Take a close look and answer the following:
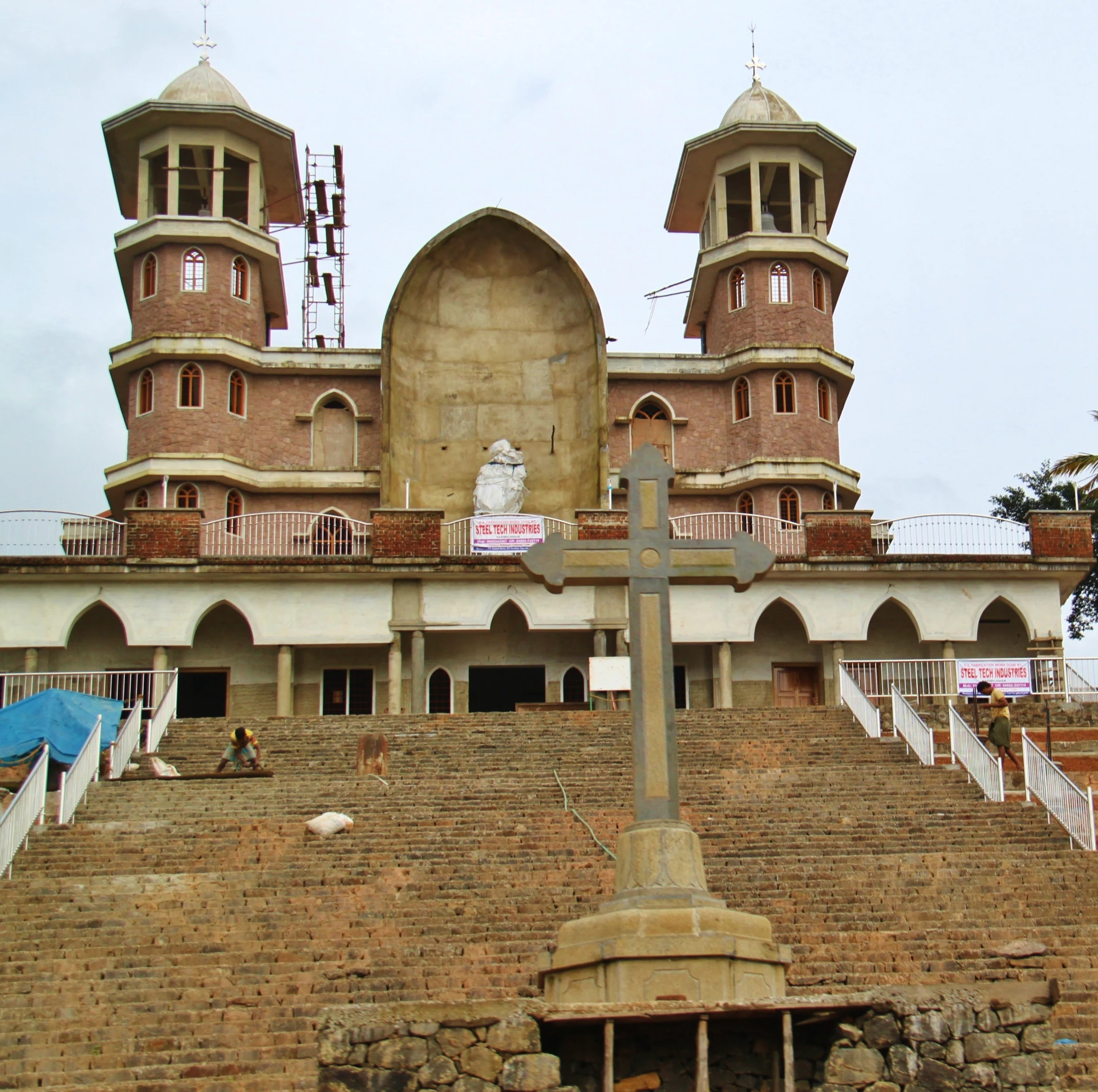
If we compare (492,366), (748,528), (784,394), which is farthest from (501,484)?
(784,394)

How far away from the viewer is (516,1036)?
34.7 feet

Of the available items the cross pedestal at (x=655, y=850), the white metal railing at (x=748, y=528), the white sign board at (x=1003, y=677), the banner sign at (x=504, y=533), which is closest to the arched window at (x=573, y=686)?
the banner sign at (x=504, y=533)

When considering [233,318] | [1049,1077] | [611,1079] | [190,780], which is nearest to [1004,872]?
[1049,1077]

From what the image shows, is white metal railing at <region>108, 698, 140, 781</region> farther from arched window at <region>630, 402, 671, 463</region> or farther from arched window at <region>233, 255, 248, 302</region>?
arched window at <region>630, 402, 671, 463</region>

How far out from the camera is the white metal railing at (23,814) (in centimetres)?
1920

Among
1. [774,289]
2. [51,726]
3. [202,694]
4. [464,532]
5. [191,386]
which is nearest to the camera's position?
[51,726]

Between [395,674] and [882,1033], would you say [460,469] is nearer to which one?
[395,674]

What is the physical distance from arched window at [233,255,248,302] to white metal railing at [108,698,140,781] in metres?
14.5

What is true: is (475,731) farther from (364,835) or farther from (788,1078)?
(788,1078)

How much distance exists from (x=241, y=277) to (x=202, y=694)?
33.3 feet

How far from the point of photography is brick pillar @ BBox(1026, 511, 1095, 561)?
33406 millimetres

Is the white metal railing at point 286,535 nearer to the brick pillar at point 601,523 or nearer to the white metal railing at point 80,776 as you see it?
the brick pillar at point 601,523

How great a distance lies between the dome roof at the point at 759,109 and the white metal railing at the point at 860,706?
1646 cm

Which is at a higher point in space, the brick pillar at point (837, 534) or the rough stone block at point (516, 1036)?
the brick pillar at point (837, 534)
